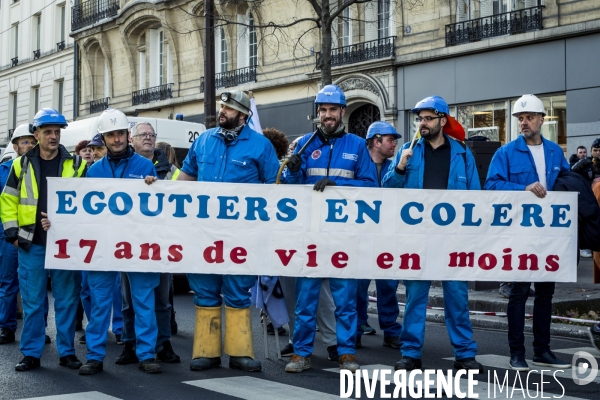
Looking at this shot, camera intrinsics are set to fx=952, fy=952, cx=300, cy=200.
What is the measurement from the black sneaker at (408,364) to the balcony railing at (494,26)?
13.8m

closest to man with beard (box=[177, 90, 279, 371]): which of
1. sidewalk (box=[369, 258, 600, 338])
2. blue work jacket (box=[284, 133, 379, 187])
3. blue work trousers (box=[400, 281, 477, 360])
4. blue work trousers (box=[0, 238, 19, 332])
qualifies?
blue work jacket (box=[284, 133, 379, 187])

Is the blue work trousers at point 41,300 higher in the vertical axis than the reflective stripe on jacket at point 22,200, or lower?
lower

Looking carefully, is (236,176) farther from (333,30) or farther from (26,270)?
(333,30)

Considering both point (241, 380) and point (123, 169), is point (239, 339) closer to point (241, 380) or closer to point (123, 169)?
point (241, 380)

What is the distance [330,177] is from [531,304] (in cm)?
435

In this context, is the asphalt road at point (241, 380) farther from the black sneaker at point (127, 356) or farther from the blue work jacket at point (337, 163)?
the blue work jacket at point (337, 163)

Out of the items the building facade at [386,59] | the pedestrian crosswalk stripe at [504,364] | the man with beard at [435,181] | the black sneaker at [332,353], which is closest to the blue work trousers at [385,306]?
the black sneaker at [332,353]

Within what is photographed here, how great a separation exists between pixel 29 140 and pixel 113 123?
268 centimetres

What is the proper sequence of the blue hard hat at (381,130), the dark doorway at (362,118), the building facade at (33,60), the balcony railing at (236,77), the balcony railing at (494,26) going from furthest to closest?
the building facade at (33,60) → the balcony railing at (236,77) → the dark doorway at (362,118) → the balcony railing at (494,26) → the blue hard hat at (381,130)

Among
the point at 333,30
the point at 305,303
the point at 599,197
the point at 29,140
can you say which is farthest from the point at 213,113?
the point at 305,303

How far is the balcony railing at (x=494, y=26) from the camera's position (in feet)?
65.6

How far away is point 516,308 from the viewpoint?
7.67 metres

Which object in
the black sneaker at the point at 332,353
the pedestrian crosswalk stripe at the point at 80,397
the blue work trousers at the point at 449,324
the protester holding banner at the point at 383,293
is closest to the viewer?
the pedestrian crosswalk stripe at the point at 80,397

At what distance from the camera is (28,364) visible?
7.70 m
